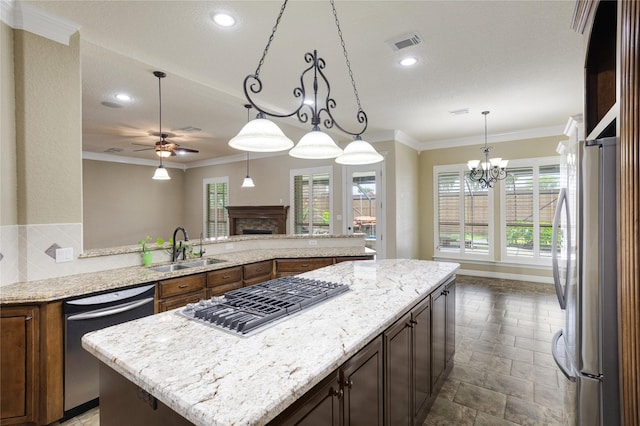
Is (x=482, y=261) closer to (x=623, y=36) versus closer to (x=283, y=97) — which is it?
(x=283, y=97)

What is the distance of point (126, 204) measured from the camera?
8.61 metres

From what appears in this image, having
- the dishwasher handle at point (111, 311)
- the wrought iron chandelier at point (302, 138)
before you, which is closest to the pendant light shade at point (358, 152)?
the wrought iron chandelier at point (302, 138)

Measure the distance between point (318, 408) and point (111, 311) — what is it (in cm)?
196

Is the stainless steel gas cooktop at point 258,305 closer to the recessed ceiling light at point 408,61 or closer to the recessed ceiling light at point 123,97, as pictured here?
the recessed ceiling light at point 408,61

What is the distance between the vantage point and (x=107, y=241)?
27.1 feet

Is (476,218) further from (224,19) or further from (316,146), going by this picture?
(224,19)

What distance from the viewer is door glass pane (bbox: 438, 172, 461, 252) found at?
658cm

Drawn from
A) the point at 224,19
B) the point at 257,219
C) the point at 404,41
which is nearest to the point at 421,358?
the point at 404,41

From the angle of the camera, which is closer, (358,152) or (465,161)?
(358,152)

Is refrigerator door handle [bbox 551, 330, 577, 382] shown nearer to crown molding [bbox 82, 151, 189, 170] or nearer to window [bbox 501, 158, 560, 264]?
window [bbox 501, 158, 560, 264]

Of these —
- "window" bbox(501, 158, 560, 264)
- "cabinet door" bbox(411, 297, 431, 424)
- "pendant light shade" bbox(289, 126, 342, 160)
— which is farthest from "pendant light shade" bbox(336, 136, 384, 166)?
"window" bbox(501, 158, 560, 264)

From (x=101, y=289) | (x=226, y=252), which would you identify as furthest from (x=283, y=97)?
(x=101, y=289)

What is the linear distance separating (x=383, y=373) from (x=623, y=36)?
161 cm

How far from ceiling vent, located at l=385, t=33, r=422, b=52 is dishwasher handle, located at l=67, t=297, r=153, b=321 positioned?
3.06m
